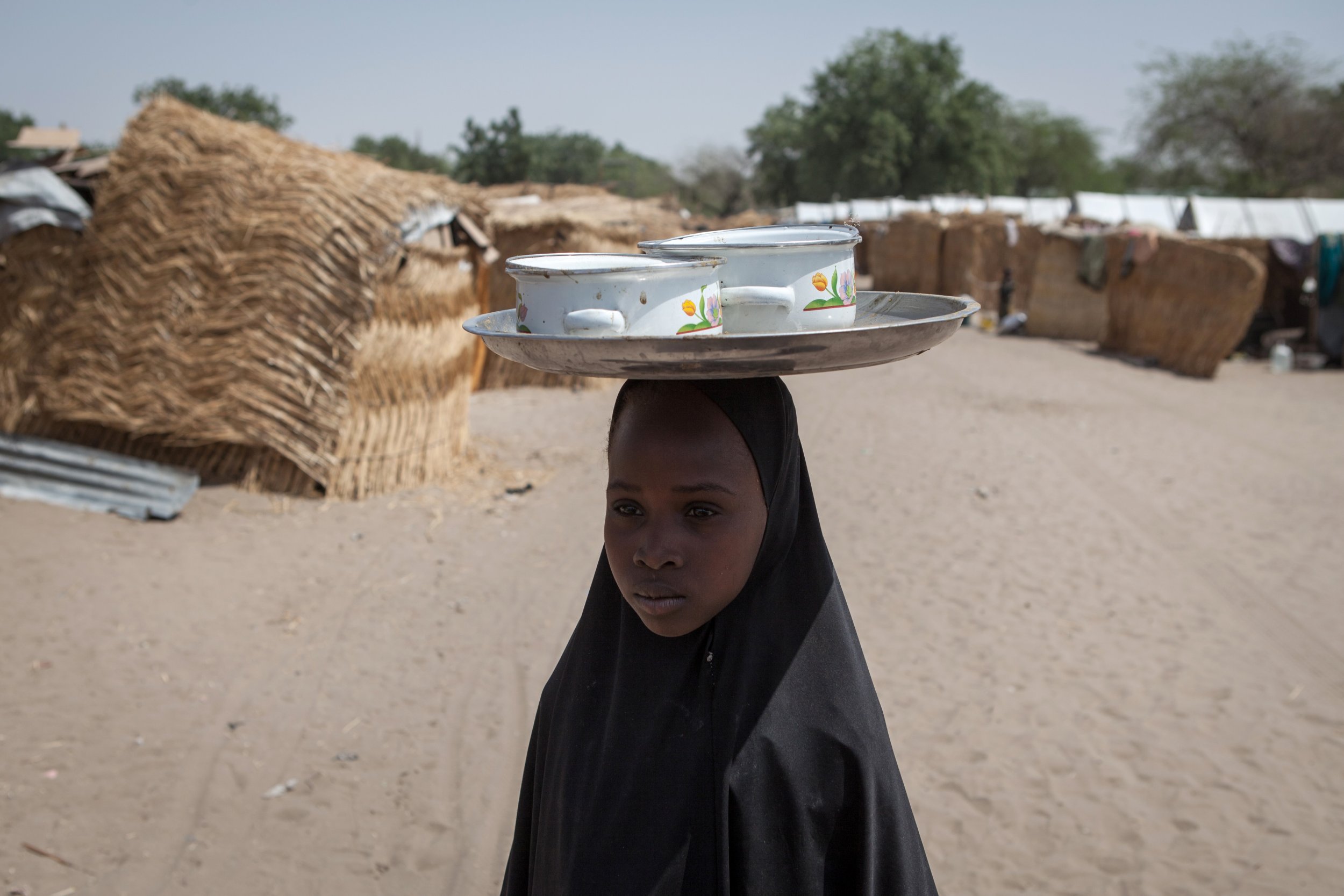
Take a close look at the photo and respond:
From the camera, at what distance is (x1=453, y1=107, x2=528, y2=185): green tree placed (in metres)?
29.8

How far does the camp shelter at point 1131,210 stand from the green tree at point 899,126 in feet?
69.8

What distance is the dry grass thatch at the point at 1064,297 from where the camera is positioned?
1838 cm

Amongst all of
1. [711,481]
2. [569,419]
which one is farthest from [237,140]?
[711,481]

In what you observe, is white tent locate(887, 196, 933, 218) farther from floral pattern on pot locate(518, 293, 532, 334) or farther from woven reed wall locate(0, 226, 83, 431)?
floral pattern on pot locate(518, 293, 532, 334)

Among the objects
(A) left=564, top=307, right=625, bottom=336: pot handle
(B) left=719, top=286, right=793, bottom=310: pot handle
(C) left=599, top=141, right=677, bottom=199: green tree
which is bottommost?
(A) left=564, top=307, right=625, bottom=336: pot handle

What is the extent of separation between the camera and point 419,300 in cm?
747

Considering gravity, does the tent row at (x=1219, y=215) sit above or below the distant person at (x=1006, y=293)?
above

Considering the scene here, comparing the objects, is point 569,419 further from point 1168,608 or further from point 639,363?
point 639,363

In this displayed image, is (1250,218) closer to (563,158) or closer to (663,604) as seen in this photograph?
(663,604)

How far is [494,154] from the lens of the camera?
1190 inches

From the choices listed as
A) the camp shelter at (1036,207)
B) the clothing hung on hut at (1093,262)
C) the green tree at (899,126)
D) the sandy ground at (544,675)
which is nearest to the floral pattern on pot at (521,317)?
the sandy ground at (544,675)

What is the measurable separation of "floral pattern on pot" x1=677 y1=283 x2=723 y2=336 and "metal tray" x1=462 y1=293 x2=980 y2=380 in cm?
5

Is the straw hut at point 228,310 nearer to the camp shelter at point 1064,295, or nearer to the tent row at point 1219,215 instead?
the tent row at point 1219,215

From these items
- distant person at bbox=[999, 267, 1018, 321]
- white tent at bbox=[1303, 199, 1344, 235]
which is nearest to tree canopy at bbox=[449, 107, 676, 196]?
distant person at bbox=[999, 267, 1018, 321]
